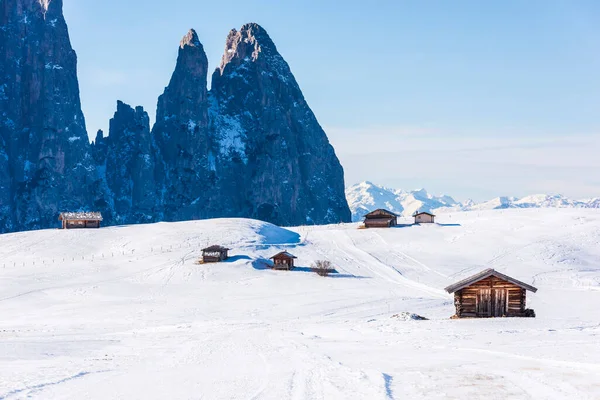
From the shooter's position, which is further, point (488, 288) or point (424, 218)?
point (424, 218)

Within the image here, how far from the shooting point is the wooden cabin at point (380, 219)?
346ft

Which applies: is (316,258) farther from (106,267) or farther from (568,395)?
(568,395)

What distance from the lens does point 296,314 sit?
48.1 m

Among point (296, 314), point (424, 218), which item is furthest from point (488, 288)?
point (424, 218)

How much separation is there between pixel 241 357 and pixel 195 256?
5462 centimetres

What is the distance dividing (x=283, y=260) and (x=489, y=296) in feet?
115

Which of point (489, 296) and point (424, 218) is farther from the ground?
point (424, 218)

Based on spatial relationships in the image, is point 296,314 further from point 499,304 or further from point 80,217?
point 80,217

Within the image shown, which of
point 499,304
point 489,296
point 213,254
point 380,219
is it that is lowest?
point 499,304

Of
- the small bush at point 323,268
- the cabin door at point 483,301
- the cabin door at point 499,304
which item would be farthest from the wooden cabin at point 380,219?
the cabin door at point 499,304

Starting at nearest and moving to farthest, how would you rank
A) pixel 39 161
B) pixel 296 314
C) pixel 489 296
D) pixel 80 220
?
pixel 489 296
pixel 296 314
pixel 80 220
pixel 39 161

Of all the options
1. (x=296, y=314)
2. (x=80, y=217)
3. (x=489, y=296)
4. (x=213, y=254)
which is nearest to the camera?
(x=489, y=296)

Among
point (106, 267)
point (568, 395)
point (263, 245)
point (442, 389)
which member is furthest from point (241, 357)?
point (263, 245)

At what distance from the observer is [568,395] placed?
16641mm
